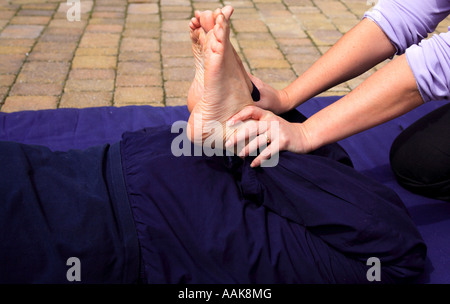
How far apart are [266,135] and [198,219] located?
11.3 inches

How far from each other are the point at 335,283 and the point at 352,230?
134 mm

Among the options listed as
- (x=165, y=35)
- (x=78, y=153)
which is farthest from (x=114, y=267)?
(x=165, y=35)

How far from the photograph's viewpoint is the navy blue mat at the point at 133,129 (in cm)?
155

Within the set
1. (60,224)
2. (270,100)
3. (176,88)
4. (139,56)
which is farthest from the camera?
(139,56)

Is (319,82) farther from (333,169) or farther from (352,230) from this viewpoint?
(352,230)

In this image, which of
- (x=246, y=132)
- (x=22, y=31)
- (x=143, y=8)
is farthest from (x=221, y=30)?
(x=143, y=8)

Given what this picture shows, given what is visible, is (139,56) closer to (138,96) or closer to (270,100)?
(138,96)

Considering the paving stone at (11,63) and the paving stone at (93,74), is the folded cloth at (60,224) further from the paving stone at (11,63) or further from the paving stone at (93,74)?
the paving stone at (11,63)

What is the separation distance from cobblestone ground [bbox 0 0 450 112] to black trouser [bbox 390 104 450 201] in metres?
0.93

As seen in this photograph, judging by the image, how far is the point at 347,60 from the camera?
146 centimetres

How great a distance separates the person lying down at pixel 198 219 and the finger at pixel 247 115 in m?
0.08

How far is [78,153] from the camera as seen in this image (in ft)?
3.75

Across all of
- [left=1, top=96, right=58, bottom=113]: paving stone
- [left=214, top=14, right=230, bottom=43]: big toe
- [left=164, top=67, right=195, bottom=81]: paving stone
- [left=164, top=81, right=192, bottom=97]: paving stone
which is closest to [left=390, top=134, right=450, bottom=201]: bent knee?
[left=214, top=14, right=230, bottom=43]: big toe

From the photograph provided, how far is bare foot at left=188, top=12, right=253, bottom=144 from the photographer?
3.56ft
